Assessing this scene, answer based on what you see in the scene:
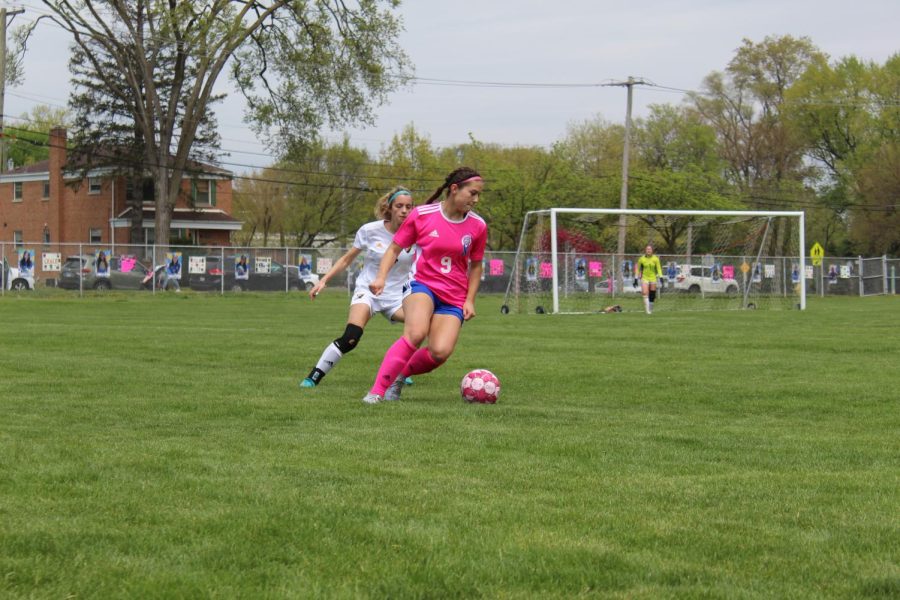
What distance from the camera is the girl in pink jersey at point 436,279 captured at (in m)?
9.10

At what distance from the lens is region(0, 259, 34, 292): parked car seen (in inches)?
1528

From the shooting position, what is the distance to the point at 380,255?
11.1 meters

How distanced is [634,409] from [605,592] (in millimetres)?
5576

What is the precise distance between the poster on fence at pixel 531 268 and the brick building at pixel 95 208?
31.3m

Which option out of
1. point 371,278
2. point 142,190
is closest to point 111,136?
point 142,190

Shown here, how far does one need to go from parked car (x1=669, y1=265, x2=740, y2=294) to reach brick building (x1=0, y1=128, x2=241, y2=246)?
101ft

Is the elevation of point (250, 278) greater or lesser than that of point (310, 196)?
lesser

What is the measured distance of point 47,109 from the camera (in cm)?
9581

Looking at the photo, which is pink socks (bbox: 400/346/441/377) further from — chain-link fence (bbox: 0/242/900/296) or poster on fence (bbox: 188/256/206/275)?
poster on fence (bbox: 188/256/206/275)

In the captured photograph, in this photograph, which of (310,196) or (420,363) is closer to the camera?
(420,363)

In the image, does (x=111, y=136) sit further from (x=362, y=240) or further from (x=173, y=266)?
(x=362, y=240)

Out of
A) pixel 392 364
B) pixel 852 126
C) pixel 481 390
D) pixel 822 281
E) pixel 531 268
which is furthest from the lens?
pixel 852 126

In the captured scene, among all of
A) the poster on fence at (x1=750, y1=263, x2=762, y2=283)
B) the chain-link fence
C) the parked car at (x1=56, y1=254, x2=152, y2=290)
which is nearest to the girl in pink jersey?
the chain-link fence

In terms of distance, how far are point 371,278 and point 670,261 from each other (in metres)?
30.2
